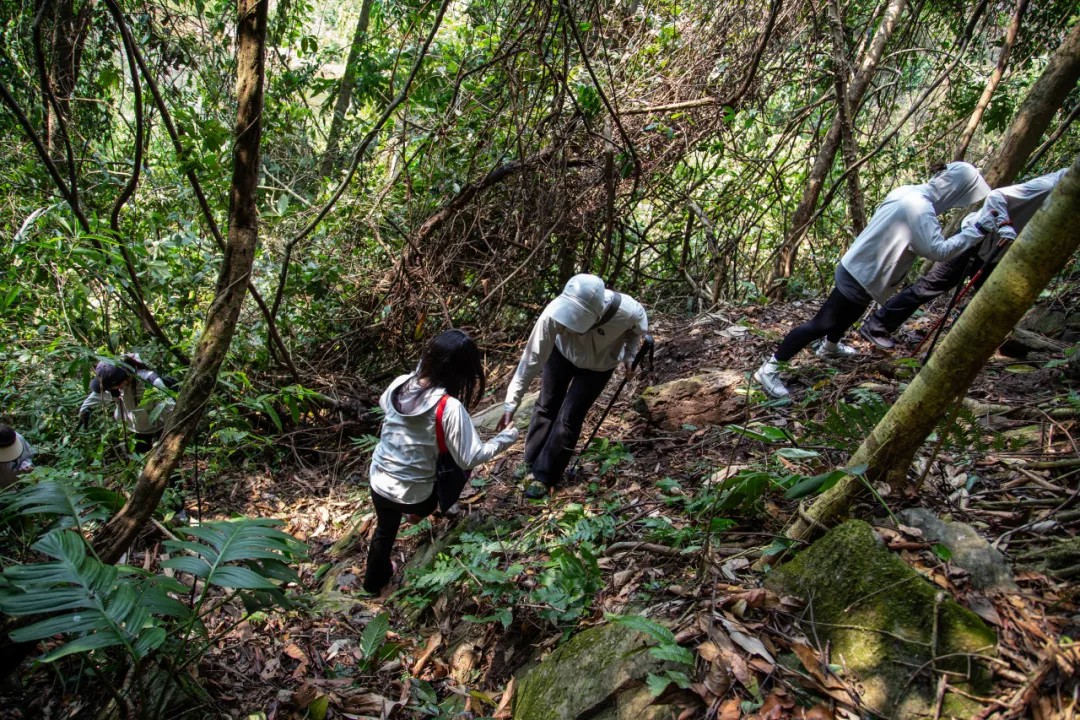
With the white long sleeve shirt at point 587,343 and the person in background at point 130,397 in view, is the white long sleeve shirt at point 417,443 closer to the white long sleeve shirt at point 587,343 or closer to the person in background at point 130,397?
the white long sleeve shirt at point 587,343

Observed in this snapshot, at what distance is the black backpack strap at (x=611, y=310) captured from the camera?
3.77 m

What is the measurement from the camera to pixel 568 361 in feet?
13.8

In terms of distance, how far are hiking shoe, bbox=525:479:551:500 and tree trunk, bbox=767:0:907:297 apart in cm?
473

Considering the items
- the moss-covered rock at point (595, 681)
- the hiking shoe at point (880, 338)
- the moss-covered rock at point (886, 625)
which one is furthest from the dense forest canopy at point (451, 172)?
the moss-covered rock at point (886, 625)

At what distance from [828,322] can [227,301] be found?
→ 4.02 meters

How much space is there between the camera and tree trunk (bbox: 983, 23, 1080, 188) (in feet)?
14.7

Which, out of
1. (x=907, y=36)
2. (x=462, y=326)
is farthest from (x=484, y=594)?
(x=907, y=36)

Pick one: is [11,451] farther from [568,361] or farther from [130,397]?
[568,361]

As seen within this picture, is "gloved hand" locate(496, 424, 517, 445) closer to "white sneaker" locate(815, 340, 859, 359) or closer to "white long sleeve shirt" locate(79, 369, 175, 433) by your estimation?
"white long sleeve shirt" locate(79, 369, 175, 433)

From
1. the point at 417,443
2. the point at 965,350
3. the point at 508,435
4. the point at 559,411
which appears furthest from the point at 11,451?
the point at 965,350

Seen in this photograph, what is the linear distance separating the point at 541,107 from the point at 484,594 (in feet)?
17.1

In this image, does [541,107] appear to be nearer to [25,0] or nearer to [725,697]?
[25,0]

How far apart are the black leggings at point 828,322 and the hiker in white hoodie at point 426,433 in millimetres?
2307

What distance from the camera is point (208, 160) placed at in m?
4.77
